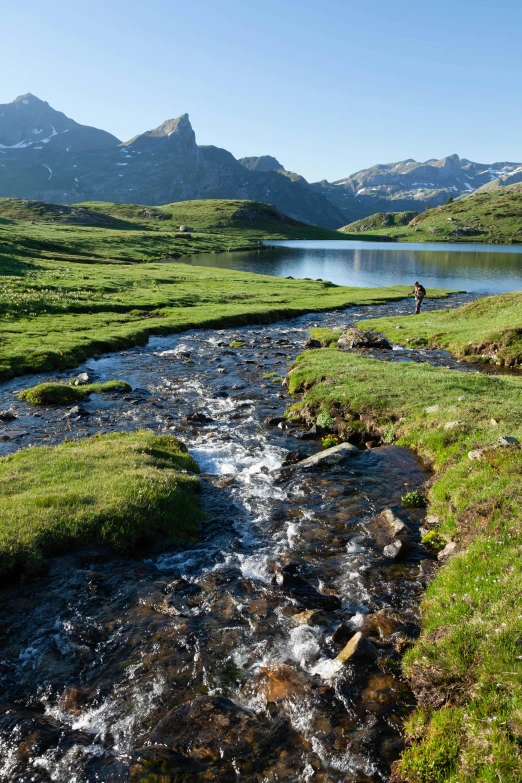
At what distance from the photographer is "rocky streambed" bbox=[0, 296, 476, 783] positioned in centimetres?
793

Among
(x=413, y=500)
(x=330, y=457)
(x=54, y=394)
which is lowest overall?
(x=413, y=500)

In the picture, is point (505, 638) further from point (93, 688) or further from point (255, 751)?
point (93, 688)

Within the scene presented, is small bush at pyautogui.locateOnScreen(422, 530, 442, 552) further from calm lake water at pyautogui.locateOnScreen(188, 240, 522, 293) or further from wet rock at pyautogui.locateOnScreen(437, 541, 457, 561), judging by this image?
calm lake water at pyautogui.locateOnScreen(188, 240, 522, 293)

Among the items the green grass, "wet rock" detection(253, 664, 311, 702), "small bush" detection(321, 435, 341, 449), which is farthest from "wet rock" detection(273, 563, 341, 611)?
the green grass

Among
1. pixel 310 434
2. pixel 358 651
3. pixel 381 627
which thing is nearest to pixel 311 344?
pixel 310 434

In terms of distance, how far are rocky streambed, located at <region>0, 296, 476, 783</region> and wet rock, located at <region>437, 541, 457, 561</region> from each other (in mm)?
460

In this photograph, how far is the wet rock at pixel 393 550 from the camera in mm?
13552

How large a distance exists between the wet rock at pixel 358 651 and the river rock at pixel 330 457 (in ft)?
31.7

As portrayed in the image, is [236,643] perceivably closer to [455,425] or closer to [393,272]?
[455,425]

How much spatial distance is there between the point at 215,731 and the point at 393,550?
24.3 feet

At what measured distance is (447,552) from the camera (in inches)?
520

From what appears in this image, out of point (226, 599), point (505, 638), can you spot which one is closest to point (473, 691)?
point (505, 638)

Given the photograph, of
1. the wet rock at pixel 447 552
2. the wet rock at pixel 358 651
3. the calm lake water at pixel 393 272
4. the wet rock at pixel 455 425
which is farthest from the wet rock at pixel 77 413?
the calm lake water at pixel 393 272

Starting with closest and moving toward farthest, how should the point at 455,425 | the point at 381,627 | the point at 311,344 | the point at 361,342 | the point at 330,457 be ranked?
the point at 381,627, the point at 330,457, the point at 455,425, the point at 361,342, the point at 311,344
